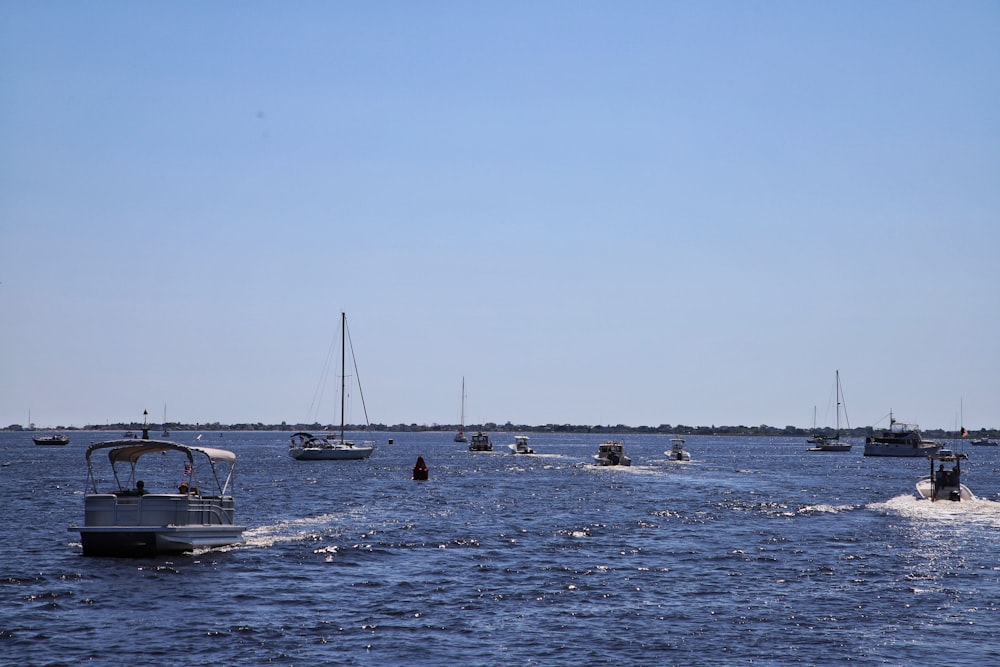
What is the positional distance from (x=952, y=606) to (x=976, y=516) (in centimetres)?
3217

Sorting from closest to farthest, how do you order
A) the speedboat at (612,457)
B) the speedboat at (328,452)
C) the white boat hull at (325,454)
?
the speedboat at (612,457)
the white boat hull at (325,454)
the speedboat at (328,452)

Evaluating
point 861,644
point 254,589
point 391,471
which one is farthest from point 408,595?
point 391,471

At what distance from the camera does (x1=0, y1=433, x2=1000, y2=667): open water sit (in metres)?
25.5

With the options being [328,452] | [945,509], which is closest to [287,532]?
[945,509]

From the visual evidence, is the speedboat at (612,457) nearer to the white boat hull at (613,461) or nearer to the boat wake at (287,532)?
the white boat hull at (613,461)

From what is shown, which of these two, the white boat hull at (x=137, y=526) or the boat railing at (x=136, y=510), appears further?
the boat railing at (x=136, y=510)

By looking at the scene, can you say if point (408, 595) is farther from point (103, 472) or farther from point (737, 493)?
point (103, 472)

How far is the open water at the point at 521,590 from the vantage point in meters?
25.5

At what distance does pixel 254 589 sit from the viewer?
33.7m

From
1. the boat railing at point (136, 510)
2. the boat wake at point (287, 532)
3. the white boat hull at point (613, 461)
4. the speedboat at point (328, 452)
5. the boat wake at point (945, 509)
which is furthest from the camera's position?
the speedboat at point (328, 452)

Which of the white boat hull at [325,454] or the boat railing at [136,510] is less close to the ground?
Result: the boat railing at [136,510]

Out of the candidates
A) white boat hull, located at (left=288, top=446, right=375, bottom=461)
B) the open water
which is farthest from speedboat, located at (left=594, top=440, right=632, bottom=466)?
the open water

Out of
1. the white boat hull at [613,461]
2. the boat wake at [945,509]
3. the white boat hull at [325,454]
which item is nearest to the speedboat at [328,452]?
the white boat hull at [325,454]

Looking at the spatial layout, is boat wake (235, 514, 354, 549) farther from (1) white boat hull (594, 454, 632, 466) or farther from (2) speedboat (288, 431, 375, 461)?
(2) speedboat (288, 431, 375, 461)
